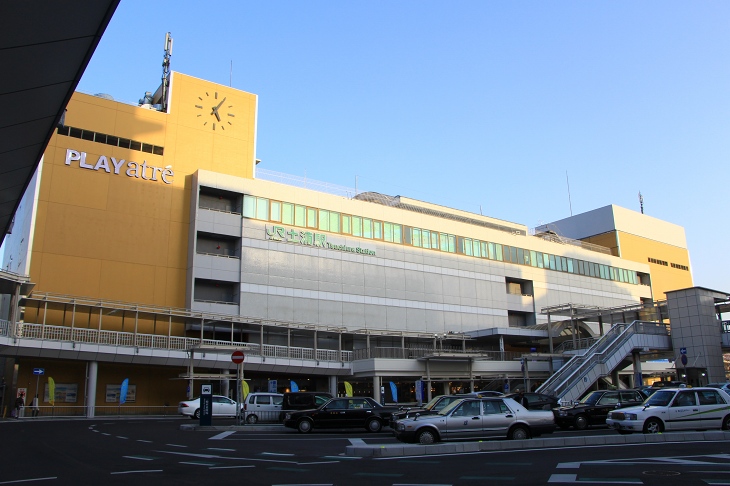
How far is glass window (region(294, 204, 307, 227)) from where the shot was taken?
50500 millimetres

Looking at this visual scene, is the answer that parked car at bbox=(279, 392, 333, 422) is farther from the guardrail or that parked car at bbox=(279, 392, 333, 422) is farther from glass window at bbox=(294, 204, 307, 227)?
glass window at bbox=(294, 204, 307, 227)

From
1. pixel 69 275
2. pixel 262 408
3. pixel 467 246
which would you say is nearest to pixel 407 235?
pixel 467 246

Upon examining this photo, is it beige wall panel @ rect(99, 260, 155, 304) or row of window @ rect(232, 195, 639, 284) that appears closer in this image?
beige wall panel @ rect(99, 260, 155, 304)

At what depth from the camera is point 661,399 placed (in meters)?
18.8

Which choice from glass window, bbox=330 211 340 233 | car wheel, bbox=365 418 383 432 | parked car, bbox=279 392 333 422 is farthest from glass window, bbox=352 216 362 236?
car wheel, bbox=365 418 383 432

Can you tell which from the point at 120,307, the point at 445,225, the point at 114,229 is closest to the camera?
the point at 120,307

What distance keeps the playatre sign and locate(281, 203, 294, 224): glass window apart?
9.11m

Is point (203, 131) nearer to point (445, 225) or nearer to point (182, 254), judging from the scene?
point (182, 254)

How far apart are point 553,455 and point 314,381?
36.7 m

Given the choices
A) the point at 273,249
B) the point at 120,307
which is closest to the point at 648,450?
the point at 120,307

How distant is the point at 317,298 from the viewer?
5006 cm

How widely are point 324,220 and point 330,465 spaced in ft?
128

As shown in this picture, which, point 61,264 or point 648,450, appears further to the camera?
point 61,264

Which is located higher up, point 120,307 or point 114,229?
point 114,229
